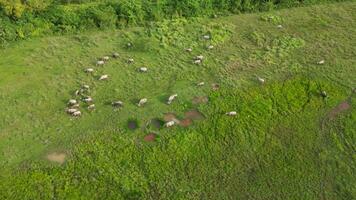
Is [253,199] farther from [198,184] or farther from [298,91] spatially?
[298,91]

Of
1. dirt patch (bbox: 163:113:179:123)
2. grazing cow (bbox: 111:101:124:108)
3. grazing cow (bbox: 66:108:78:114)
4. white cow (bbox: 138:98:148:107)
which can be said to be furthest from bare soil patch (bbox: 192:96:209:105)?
grazing cow (bbox: 66:108:78:114)

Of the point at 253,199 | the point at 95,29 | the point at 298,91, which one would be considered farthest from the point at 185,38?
the point at 253,199

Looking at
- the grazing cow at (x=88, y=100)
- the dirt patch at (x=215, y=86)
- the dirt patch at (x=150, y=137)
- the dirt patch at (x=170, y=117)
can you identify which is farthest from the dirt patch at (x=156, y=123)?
the dirt patch at (x=215, y=86)

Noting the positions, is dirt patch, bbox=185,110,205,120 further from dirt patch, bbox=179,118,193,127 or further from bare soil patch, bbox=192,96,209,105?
bare soil patch, bbox=192,96,209,105

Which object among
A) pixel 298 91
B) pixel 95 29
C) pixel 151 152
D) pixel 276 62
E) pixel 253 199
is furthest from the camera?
pixel 95 29

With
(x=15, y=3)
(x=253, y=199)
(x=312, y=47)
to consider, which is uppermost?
(x=15, y=3)

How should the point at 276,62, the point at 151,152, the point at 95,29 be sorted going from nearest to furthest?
the point at 151,152
the point at 276,62
the point at 95,29
